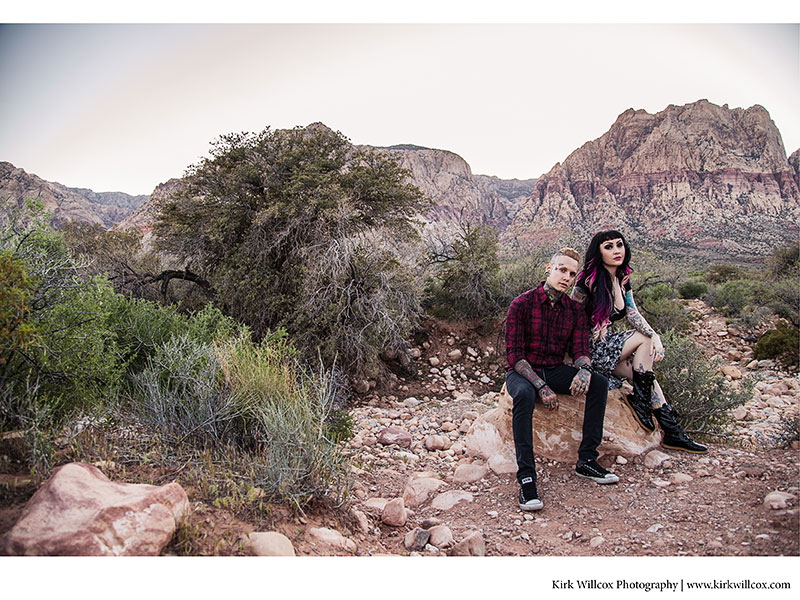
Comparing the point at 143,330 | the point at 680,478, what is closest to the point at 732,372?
the point at 680,478

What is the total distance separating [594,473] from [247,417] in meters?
2.86

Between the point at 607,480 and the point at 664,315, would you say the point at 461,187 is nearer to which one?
the point at 664,315

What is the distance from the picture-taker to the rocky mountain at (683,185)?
35.2 meters

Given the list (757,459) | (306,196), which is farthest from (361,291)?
(757,459)

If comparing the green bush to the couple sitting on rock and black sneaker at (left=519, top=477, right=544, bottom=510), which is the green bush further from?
black sneaker at (left=519, top=477, right=544, bottom=510)

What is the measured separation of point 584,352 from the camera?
374 cm

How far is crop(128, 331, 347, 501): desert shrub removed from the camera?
114 inches

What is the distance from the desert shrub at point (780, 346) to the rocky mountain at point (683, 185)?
10783 mm

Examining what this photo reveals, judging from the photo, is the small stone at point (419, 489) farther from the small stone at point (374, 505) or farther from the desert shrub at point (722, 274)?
the desert shrub at point (722, 274)

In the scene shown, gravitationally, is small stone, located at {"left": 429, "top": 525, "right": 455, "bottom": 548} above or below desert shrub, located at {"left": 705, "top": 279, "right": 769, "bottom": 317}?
below

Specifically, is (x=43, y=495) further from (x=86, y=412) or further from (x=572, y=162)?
(x=572, y=162)

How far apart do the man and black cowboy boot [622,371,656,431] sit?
63 centimetres

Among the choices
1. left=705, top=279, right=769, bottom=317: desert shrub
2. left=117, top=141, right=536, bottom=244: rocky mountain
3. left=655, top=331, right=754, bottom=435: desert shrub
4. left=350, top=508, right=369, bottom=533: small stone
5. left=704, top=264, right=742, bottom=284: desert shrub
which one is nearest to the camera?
left=350, top=508, right=369, bottom=533: small stone

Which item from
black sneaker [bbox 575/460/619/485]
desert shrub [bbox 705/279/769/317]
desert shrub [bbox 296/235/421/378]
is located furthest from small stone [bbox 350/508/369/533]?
desert shrub [bbox 705/279/769/317]
